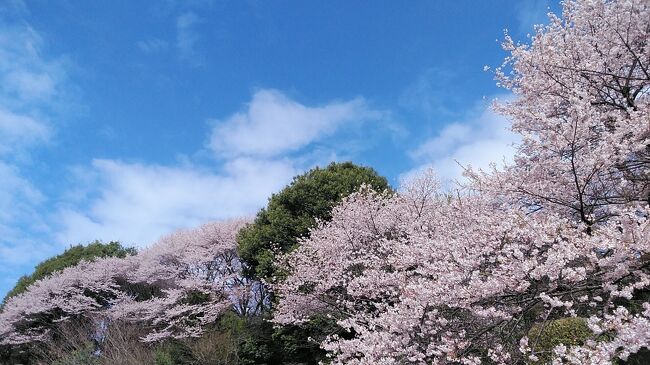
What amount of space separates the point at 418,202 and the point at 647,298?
22.3 ft

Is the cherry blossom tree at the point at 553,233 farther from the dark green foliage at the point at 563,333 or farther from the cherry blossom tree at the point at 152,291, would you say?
the cherry blossom tree at the point at 152,291

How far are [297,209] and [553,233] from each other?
12.8m

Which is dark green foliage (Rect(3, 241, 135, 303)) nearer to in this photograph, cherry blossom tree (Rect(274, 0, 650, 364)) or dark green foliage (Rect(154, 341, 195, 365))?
dark green foliage (Rect(154, 341, 195, 365))

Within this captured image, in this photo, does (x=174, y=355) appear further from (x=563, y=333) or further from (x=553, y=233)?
(x=553, y=233)

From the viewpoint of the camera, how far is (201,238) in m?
21.8

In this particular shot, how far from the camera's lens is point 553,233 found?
497 cm

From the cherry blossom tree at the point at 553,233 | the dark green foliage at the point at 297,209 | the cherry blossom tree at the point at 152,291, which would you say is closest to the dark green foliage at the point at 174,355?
the cherry blossom tree at the point at 152,291

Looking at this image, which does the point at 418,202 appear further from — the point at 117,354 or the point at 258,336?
the point at 117,354

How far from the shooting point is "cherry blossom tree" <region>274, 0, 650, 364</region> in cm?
454

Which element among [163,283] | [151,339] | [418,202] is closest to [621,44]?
[418,202]

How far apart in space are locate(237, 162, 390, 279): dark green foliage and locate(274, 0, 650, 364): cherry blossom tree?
6415 millimetres

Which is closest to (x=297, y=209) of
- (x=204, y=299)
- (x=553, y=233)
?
(x=204, y=299)

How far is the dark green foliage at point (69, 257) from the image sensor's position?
2675cm

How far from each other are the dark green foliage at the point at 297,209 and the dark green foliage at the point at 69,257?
12.5 m
